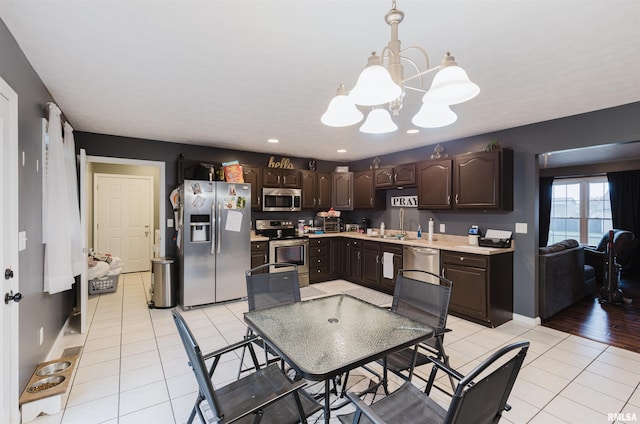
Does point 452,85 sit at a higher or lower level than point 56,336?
higher

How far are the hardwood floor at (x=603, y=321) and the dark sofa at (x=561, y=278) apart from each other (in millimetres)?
103

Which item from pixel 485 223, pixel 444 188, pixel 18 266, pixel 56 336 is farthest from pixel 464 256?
pixel 56 336

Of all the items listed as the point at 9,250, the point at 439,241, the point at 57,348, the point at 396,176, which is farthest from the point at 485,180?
the point at 57,348

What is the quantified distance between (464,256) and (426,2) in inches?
117

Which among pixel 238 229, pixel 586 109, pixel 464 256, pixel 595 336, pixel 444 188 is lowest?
pixel 595 336

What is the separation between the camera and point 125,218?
607cm

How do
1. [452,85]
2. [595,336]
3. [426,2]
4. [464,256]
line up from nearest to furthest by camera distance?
[452,85] < [426,2] < [595,336] < [464,256]

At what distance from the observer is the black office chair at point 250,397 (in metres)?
1.24

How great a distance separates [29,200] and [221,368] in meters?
1.95

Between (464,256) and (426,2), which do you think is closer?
(426,2)

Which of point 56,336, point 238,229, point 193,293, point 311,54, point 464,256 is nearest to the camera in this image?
point 311,54

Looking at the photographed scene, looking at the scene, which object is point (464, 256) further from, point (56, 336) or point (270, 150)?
point (56, 336)

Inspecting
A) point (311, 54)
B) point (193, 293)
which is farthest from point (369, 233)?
point (311, 54)

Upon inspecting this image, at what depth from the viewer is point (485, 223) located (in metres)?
4.10
